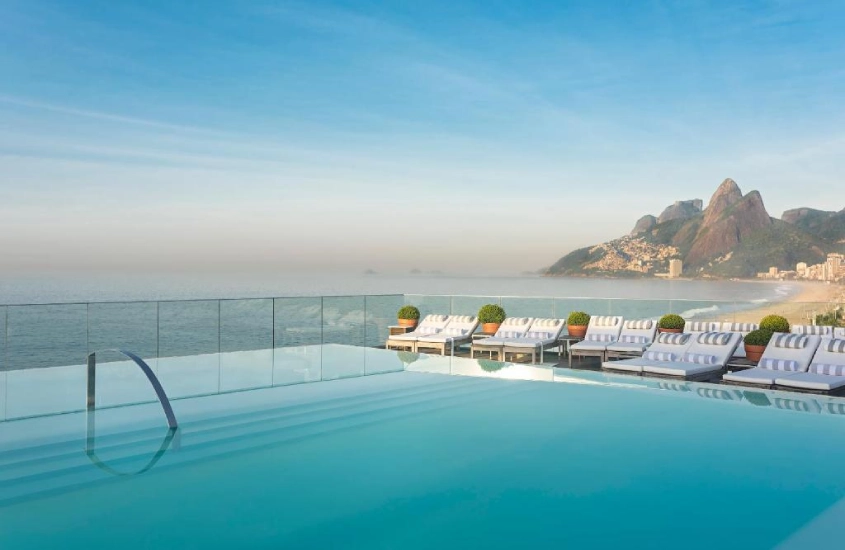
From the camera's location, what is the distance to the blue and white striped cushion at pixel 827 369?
8562 millimetres

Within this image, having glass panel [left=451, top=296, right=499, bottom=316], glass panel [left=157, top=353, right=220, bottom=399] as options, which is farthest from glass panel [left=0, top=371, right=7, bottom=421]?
glass panel [left=451, top=296, right=499, bottom=316]

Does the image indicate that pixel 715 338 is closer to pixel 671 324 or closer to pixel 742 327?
pixel 742 327

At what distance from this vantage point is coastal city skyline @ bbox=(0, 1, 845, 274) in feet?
60.3

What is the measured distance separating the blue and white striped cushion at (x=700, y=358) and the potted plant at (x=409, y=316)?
5.93 meters

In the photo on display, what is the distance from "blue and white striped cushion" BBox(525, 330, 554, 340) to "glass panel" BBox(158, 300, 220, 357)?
5.28 m

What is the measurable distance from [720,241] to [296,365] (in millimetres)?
44885

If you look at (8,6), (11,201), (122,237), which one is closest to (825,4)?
(8,6)

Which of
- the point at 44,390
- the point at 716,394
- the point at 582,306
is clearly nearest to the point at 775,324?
the point at 582,306

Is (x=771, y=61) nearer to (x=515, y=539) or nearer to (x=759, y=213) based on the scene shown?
(x=515, y=539)

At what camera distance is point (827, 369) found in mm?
8688

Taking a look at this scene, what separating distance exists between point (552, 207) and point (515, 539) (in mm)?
24013

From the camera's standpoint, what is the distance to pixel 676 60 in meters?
21.7

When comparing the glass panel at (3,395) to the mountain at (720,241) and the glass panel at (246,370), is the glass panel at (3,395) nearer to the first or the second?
the glass panel at (246,370)

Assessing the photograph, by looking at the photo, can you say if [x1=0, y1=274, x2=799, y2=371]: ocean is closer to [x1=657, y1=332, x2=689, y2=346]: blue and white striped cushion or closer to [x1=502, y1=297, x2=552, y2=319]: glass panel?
[x1=502, y1=297, x2=552, y2=319]: glass panel
